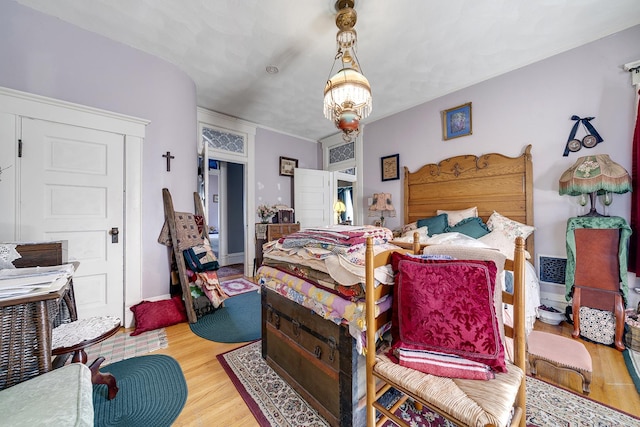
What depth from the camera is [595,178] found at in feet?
7.06

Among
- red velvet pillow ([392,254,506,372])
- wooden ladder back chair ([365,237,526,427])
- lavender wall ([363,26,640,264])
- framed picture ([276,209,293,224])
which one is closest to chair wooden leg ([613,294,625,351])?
lavender wall ([363,26,640,264])

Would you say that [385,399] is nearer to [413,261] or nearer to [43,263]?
[413,261]

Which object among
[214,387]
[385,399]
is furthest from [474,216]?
[214,387]

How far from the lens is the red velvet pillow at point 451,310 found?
0.94 meters

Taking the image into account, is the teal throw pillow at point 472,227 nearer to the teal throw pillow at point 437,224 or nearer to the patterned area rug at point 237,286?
the teal throw pillow at point 437,224

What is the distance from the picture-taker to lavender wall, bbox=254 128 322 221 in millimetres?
4629

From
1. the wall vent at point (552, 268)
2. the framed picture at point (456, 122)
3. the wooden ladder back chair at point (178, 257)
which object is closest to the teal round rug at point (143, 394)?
the wooden ladder back chair at point (178, 257)

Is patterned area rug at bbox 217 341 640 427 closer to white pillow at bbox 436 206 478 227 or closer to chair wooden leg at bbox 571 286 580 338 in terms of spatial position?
chair wooden leg at bbox 571 286 580 338

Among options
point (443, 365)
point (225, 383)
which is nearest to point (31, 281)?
point (225, 383)

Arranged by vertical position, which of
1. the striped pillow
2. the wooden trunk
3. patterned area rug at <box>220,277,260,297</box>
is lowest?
patterned area rug at <box>220,277,260,297</box>

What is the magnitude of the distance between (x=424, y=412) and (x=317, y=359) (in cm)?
70

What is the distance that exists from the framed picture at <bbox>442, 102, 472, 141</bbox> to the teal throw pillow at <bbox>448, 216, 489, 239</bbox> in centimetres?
122

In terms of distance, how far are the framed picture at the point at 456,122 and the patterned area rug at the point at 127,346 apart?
4.17 metres

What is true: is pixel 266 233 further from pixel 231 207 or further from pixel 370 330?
pixel 370 330
